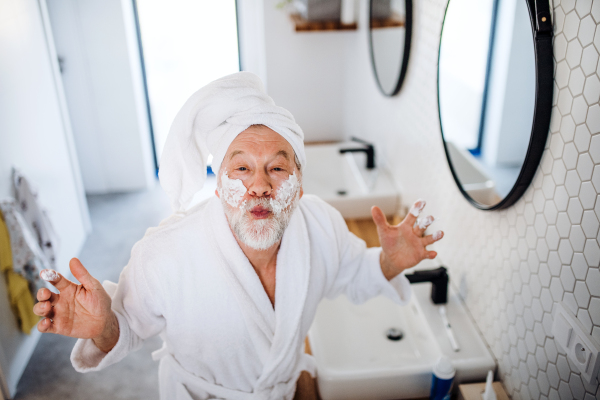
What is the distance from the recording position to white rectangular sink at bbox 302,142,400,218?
205 cm

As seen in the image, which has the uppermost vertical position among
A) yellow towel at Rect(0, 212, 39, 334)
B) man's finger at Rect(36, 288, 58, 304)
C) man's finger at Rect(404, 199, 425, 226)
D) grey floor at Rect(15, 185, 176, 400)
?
man's finger at Rect(404, 199, 425, 226)

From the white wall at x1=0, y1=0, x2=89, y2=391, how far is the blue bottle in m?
1.77

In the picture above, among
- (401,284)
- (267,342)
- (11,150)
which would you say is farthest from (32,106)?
(401,284)

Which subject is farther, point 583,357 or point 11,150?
point 11,150

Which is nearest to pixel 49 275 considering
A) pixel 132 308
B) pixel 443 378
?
pixel 132 308

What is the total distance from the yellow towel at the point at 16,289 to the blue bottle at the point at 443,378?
1767mm

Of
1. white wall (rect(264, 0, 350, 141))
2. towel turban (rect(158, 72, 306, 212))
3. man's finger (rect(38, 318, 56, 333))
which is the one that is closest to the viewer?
man's finger (rect(38, 318, 56, 333))

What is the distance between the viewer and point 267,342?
1173 millimetres

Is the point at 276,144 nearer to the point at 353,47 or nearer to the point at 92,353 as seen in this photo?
the point at 92,353

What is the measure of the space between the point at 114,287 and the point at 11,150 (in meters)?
1.32

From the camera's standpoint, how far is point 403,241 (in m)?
1.21

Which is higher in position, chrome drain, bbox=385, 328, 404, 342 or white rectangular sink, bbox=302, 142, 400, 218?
white rectangular sink, bbox=302, 142, 400, 218

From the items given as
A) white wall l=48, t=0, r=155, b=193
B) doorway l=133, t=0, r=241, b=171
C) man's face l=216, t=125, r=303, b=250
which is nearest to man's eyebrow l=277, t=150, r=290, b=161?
man's face l=216, t=125, r=303, b=250

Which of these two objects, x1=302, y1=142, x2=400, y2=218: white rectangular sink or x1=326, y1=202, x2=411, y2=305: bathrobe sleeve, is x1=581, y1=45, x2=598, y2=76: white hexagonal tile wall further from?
x1=302, y1=142, x2=400, y2=218: white rectangular sink
